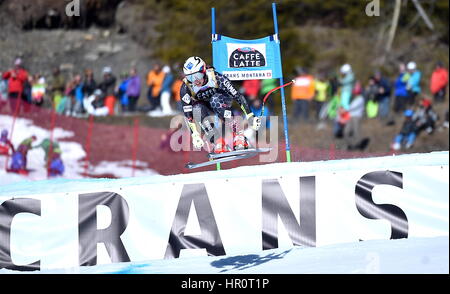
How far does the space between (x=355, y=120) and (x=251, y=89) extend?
3.12 meters

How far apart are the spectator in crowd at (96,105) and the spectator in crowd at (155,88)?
4.70 feet

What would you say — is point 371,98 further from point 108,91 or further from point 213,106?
point 213,106

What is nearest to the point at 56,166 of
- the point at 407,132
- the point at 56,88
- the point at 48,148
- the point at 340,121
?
the point at 48,148

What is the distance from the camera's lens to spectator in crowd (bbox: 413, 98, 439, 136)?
2172 centimetres

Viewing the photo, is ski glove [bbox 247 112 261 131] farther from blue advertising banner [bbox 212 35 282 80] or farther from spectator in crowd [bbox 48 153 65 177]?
spectator in crowd [bbox 48 153 65 177]

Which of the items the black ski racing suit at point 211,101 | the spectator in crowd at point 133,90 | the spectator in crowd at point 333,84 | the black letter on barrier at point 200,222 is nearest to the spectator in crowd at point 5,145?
the spectator in crowd at point 133,90

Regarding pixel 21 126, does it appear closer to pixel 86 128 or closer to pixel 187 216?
pixel 86 128

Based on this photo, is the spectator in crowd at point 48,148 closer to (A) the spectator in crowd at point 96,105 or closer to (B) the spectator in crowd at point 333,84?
(A) the spectator in crowd at point 96,105

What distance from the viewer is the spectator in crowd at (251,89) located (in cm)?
2253

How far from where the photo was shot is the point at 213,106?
12.4 m

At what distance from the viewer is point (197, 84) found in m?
12.2

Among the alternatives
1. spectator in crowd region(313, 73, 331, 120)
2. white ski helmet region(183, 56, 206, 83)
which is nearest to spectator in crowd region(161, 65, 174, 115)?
spectator in crowd region(313, 73, 331, 120)

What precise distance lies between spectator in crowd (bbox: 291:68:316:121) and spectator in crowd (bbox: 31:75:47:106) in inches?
279
